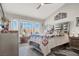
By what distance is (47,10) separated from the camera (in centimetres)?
211

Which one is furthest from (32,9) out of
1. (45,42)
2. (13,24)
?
(45,42)

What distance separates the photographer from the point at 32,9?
6.91 ft

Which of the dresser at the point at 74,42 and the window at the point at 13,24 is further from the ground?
the window at the point at 13,24

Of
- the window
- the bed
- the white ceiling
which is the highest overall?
the white ceiling

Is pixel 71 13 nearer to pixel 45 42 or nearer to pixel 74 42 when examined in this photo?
pixel 74 42

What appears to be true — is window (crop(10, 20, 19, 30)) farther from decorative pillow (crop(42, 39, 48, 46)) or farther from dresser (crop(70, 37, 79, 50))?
dresser (crop(70, 37, 79, 50))

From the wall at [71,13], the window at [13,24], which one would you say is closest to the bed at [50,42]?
the wall at [71,13]

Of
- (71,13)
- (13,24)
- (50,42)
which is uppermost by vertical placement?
(71,13)

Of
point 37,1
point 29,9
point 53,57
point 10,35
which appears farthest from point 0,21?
point 53,57

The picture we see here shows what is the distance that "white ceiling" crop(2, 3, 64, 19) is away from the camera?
2.08 metres

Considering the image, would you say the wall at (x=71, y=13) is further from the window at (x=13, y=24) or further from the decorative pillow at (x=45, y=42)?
the window at (x=13, y=24)

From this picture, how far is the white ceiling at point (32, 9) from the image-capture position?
2.08 meters

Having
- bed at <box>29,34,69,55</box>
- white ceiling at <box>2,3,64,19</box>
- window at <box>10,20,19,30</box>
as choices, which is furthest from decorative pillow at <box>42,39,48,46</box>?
window at <box>10,20,19,30</box>

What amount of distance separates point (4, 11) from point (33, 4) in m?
0.47
